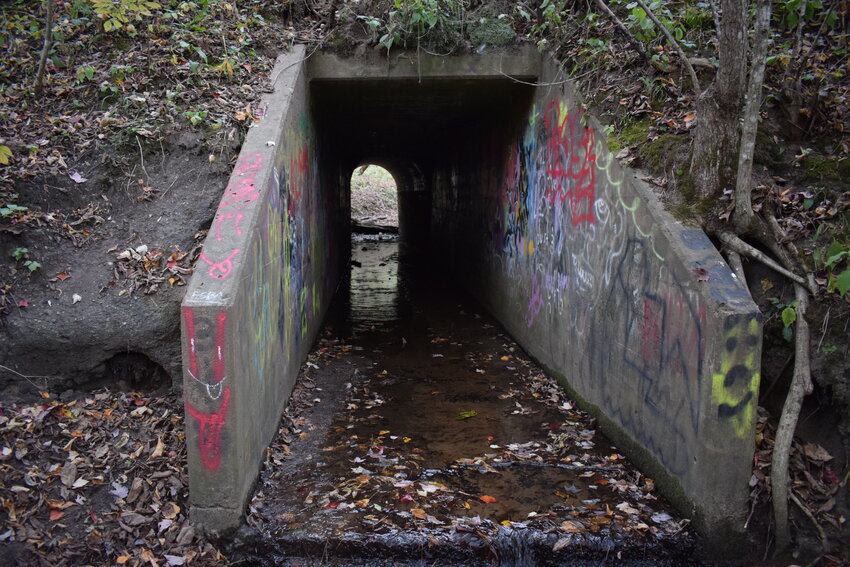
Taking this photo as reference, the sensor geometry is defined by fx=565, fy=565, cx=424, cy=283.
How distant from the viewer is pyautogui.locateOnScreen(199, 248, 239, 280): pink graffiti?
160 inches

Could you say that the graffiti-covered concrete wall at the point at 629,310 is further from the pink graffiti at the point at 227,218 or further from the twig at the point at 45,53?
the twig at the point at 45,53

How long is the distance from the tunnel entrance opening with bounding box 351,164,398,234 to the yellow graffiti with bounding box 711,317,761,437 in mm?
23808

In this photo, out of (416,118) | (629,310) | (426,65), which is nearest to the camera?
(629,310)

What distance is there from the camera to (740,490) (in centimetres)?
398

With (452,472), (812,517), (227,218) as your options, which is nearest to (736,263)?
(812,517)

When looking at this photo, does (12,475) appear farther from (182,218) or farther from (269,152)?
(269,152)

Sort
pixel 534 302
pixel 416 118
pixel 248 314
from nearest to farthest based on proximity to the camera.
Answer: pixel 248 314
pixel 534 302
pixel 416 118

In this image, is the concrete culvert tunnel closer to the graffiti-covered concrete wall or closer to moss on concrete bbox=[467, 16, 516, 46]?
the graffiti-covered concrete wall

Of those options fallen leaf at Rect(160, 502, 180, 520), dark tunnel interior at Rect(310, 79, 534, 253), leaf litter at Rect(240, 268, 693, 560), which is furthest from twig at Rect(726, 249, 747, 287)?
fallen leaf at Rect(160, 502, 180, 520)

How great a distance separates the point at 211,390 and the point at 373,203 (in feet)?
92.8

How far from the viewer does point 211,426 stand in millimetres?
3887

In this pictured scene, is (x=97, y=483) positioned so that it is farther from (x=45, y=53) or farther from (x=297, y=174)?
(x=45, y=53)

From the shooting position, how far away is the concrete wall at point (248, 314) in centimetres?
A: 385

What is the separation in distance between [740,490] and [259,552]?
11.2ft
